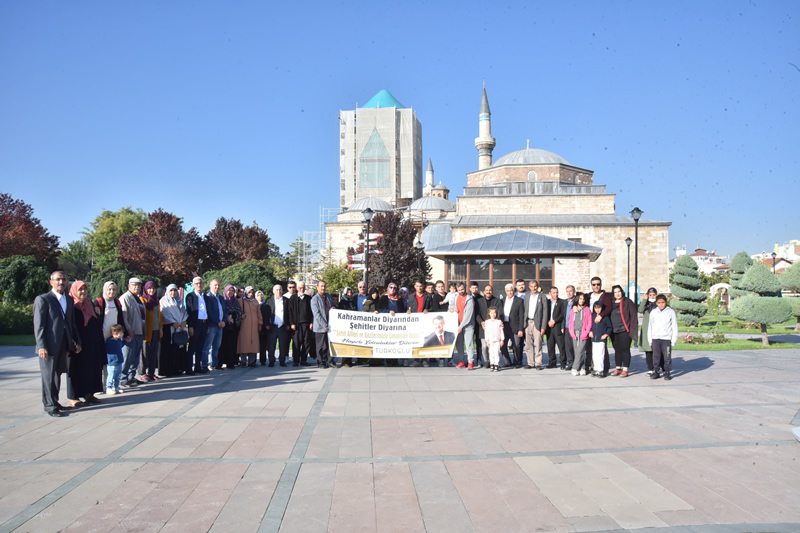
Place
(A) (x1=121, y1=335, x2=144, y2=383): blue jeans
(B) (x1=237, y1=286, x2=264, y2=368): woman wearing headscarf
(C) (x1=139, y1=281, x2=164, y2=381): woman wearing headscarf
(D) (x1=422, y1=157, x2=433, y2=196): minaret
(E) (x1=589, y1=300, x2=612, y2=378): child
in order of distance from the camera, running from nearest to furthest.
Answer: (A) (x1=121, y1=335, x2=144, y2=383): blue jeans, (C) (x1=139, y1=281, x2=164, y2=381): woman wearing headscarf, (E) (x1=589, y1=300, x2=612, y2=378): child, (B) (x1=237, y1=286, x2=264, y2=368): woman wearing headscarf, (D) (x1=422, y1=157, x2=433, y2=196): minaret

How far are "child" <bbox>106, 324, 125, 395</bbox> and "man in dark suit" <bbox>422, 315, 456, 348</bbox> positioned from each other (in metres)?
5.81

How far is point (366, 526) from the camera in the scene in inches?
155

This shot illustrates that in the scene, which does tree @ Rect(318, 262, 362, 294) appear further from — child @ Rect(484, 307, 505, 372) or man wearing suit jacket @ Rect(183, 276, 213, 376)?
child @ Rect(484, 307, 505, 372)

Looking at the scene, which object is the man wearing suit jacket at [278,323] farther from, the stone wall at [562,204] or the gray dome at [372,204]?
the gray dome at [372,204]

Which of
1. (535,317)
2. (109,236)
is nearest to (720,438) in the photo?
(535,317)

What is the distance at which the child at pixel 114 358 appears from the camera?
344 inches

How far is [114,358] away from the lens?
A: 8977mm

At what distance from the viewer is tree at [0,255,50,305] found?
95.7 ft

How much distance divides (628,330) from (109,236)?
212 ft

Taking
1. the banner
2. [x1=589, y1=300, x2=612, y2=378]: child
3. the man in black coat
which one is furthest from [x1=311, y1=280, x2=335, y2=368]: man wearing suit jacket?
[x1=589, y1=300, x2=612, y2=378]: child

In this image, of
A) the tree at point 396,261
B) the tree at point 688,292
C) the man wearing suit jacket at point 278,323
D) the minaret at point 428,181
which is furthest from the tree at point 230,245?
the man wearing suit jacket at point 278,323

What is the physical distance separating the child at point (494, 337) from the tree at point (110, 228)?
55.8 m

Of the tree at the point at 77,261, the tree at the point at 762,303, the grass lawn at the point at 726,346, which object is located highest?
the tree at the point at 77,261

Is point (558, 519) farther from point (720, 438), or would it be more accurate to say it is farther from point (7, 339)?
point (7, 339)
